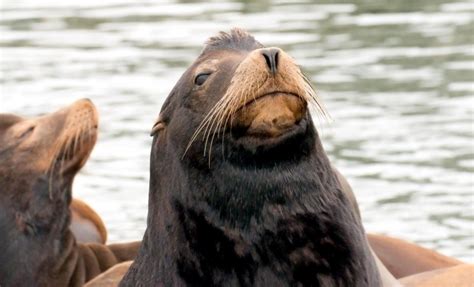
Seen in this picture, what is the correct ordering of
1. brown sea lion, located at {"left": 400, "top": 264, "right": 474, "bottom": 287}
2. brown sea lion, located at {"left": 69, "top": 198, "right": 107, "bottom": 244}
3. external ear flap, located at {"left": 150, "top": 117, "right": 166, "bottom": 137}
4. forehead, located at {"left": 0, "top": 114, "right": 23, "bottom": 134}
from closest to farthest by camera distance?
external ear flap, located at {"left": 150, "top": 117, "right": 166, "bottom": 137}, brown sea lion, located at {"left": 400, "top": 264, "right": 474, "bottom": 287}, forehead, located at {"left": 0, "top": 114, "right": 23, "bottom": 134}, brown sea lion, located at {"left": 69, "top": 198, "right": 107, "bottom": 244}

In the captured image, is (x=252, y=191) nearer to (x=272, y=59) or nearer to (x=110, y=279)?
(x=272, y=59)

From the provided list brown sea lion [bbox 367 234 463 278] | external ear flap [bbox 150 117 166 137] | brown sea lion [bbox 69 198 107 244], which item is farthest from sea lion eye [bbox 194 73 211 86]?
brown sea lion [bbox 69 198 107 244]

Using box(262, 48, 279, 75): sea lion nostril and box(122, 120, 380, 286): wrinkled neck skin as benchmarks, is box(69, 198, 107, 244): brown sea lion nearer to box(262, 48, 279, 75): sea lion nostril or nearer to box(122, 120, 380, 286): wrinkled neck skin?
box(122, 120, 380, 286): wrinkled neck skin

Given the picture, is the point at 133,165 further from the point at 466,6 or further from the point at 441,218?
the point at 466,6

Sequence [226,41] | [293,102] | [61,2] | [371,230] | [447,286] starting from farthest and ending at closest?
1. [61,2]
2. [371,230]
3. [447,286]
4. [226,41]
5. [293,102]

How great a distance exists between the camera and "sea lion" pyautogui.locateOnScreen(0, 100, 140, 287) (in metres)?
7.52

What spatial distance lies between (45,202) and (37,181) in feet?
0.37

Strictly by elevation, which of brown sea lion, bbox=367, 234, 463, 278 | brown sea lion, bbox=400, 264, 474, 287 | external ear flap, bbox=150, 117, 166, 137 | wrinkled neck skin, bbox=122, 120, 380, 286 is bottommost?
brown sea lion, bbox=367, 234, 463, 278

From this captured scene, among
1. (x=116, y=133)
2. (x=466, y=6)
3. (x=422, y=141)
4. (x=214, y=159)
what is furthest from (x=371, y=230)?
(x=466, y=6)

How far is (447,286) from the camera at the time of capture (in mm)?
6711

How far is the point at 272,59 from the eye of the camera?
17.0ft

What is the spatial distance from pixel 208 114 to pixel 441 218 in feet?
14.5

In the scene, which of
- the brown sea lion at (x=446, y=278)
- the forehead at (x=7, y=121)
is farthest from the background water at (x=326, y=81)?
the brown sea lion at (x=446, y=278)

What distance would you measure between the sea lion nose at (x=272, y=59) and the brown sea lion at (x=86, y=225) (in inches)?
134
